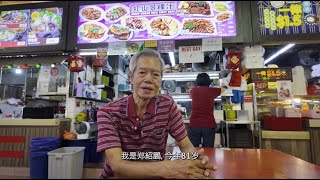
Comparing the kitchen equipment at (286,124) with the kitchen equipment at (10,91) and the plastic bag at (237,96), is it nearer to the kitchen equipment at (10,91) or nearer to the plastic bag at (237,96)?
the plastic bag at (237,96)

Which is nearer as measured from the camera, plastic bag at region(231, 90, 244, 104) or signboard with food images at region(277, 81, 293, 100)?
signboard with food images at region(277, 81, 293, 100)

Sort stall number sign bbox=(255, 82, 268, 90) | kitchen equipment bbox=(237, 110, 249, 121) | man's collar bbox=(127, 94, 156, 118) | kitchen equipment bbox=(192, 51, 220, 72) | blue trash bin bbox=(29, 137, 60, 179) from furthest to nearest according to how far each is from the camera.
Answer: kitchen equipment bbox=(192, 51, 220, 72) → stall number sign bbox=(255, 82, 268, 90) → kitchen equipment bbox=(237, 110, 249, 121) → blue trash bin bbox=(29, 137, 60, 179) → man's collar bbox=(127, 94, 156, 118)

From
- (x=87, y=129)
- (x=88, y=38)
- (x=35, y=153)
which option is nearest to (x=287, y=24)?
(x=88, y=38)

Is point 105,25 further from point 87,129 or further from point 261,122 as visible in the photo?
point 261,122

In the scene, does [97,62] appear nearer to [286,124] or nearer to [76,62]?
[76,62]

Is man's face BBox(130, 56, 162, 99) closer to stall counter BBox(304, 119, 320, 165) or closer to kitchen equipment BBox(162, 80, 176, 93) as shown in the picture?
stall counter BBox(304, 119, 320, 165)

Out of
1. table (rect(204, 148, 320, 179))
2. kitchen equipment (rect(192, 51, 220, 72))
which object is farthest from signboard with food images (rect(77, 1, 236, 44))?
kitchen equipment (rect(192, 51, 220, 72))

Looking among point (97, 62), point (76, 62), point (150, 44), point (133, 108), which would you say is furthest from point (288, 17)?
point (97, 62)

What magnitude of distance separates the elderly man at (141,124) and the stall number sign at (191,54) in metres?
1.86

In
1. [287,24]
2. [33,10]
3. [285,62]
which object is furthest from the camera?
[285,62]

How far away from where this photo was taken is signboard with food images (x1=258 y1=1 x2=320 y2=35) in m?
3.36

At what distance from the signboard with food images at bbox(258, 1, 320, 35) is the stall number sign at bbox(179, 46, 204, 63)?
0.97 m

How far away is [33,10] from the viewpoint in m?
4.01

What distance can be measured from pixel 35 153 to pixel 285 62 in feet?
38.5
